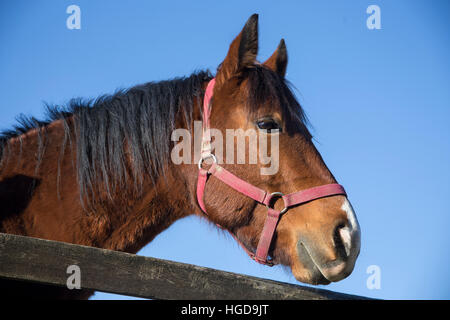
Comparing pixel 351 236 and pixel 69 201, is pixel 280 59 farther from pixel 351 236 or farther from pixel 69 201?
pixel 69 201

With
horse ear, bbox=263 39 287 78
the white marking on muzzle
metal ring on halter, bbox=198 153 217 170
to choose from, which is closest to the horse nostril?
the white marking on muzzle

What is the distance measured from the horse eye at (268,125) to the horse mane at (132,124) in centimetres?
12

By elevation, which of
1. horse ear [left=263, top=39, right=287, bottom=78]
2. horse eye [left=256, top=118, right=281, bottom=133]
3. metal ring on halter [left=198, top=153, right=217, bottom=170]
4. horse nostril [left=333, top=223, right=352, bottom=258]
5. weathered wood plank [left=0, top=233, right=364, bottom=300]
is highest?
horse ear [left=263, top=39, right=287, bottom=78]

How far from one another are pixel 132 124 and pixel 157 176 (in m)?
0.50

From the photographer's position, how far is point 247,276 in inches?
90.0

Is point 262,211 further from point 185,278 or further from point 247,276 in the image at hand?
point 185,278

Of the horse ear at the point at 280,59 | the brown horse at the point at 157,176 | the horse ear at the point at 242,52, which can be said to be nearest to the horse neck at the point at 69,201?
the brown horse at the point at 157,176

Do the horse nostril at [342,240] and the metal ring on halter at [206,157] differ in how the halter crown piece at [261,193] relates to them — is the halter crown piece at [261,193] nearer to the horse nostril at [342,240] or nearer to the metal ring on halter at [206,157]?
the metal ring on halter at [206,157]

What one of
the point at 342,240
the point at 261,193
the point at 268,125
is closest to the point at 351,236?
the point at 342,240

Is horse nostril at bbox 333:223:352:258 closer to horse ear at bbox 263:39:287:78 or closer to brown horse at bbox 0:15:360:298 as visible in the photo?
brown horse at bbox 0:15:360:298

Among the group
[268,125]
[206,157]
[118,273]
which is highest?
[268,125]

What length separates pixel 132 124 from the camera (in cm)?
341

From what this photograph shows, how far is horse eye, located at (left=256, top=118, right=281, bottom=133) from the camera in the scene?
3.35 m
